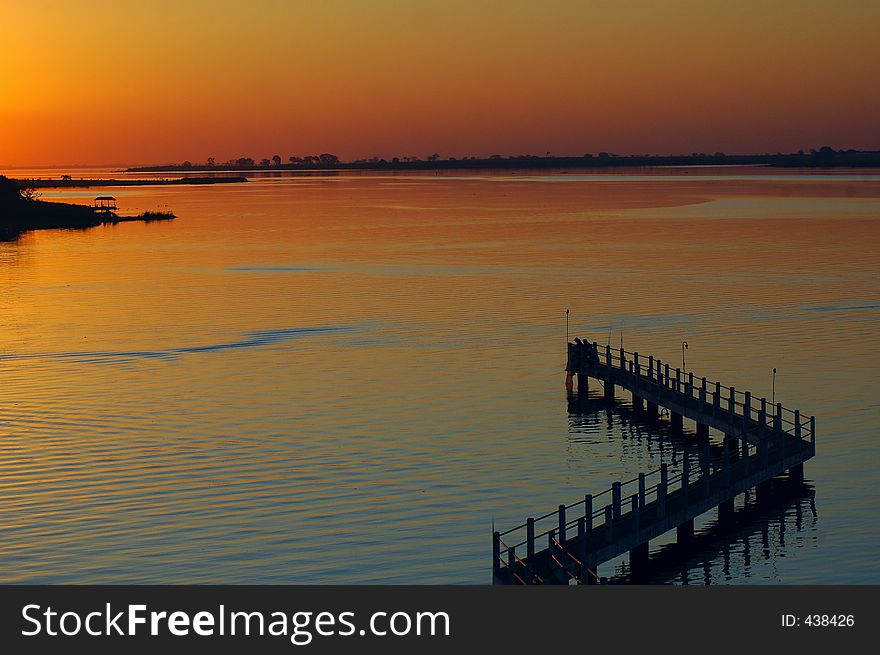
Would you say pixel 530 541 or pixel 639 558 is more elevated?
pixel 530 541

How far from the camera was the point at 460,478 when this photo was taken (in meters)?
46.1

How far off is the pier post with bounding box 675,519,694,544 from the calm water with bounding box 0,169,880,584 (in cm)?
91

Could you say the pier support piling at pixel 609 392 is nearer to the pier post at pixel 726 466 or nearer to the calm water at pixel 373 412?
the calm water at pixel 373 412

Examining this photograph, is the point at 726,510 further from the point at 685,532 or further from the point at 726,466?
the point at 685,532

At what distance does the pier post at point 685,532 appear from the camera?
132ft

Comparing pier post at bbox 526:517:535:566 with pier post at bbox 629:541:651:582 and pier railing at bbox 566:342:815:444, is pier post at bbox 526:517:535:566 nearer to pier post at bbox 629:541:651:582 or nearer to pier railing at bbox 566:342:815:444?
pier post at bbox 629:541:651:582

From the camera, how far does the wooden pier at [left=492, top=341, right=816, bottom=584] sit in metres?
34.3

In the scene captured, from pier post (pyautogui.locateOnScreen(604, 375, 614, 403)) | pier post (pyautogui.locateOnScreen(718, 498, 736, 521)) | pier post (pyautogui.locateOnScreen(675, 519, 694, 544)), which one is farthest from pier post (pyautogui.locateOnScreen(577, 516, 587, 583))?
pier post (pyautogui.locateOnScreen(604, 375, 614, 403))

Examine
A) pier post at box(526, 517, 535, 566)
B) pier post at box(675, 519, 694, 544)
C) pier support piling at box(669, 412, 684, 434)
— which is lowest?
pier post at box(675, 519, 694, 544)

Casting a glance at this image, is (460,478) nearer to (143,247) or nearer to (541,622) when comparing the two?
(541,622)

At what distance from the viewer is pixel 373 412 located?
56938 mm

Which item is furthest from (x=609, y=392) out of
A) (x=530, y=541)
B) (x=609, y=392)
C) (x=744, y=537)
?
(x=530, y=541)

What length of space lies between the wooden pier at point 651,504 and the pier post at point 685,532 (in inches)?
1.2

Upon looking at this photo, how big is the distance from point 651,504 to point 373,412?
20.9 metres
